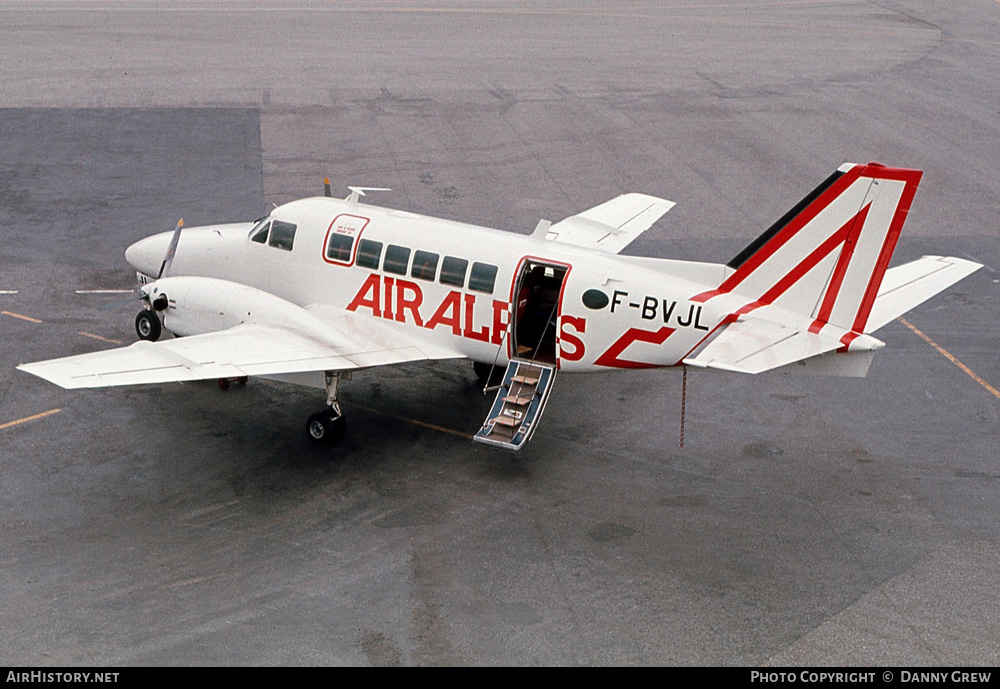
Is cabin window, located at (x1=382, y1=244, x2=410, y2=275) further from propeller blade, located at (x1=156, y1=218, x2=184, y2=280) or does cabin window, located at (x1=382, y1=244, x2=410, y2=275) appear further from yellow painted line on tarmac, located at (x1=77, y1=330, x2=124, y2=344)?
yellow painted line on tarmac, located at (x1=77, y1=330, x2=124, y2=344)

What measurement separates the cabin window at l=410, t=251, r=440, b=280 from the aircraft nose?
6313 mm

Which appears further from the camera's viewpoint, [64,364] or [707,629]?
[64,364]

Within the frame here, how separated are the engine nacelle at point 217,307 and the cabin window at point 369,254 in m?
1.52

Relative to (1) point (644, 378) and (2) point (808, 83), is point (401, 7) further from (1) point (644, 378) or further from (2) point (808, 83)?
(1) point (644, 378)

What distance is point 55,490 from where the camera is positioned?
19.2m

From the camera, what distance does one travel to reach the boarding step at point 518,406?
20.0 m

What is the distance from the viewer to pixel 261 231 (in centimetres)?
2319

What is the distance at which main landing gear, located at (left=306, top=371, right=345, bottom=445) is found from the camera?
68.6 ft

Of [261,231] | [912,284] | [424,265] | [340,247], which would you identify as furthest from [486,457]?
[912,284]

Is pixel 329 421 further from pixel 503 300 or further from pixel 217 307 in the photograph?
pixel 503 300

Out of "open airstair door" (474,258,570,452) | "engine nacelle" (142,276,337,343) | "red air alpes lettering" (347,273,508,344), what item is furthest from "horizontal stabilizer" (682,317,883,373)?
"engine nacelle" (142,276,337,343)

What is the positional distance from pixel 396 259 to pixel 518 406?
392cm

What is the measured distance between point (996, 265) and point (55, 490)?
24575 mm
